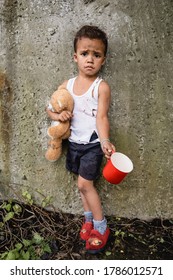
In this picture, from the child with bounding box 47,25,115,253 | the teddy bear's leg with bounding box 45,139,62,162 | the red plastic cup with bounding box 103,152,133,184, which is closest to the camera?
the red plastic cup with bounding box 103,152,133,184

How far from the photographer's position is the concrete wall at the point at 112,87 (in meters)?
2.78

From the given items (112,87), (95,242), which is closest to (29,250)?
(95,242)

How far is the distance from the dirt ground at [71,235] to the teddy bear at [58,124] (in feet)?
1.87

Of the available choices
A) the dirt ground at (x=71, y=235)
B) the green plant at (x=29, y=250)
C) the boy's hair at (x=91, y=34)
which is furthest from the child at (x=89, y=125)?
the green plant at (x=29, y=250)

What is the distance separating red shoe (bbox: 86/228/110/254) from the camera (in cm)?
277

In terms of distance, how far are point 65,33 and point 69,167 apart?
102 centimetres

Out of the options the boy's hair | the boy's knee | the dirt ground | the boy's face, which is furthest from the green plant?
the boy's hair

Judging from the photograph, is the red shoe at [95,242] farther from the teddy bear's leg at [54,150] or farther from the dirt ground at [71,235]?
the teddy bear's leg at [54,150]

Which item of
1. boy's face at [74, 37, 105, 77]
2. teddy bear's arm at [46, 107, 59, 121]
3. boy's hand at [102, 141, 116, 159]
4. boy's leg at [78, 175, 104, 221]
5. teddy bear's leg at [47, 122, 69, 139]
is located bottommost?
boy's leg at [78, 175, 104, 221]

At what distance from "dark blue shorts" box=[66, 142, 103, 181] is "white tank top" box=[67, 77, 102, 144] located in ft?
0.15

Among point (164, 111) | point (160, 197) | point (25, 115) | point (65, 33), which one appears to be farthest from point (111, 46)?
point (160, 197)

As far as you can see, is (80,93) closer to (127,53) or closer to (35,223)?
(127,53)

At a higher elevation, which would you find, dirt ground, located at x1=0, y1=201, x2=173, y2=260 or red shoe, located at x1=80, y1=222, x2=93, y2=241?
red shoe, located at x1=80, y1=222, x2=93, y2=241

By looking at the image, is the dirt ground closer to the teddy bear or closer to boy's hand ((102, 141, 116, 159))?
the teddy bear
